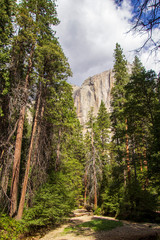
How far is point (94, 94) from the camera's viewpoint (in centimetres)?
7519

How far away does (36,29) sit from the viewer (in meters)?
8.67

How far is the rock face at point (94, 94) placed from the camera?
236 ft

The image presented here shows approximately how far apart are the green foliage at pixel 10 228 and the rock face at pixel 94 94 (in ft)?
209

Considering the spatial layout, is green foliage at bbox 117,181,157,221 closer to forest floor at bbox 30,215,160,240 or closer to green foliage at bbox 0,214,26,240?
forest floor at bbox 30,215,160,240

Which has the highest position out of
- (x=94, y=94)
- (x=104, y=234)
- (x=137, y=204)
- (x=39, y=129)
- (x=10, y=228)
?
(x=94, y=94)

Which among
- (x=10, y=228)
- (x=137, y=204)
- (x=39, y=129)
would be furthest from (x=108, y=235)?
(x=39, y=129)

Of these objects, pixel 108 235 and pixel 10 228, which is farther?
pixel 108 235

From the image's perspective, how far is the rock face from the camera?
236 feet

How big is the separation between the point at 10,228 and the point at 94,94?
72.3 meters

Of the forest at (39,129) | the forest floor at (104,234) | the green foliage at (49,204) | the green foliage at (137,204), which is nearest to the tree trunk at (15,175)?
the forest at (39,129)

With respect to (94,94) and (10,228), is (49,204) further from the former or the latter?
(94,94)

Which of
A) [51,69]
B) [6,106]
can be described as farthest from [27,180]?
[51,69]

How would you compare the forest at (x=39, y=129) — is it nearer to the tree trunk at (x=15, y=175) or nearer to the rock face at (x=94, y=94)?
the tree trunk at (x=15, y=175)

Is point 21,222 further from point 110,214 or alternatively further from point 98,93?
point 98,93
